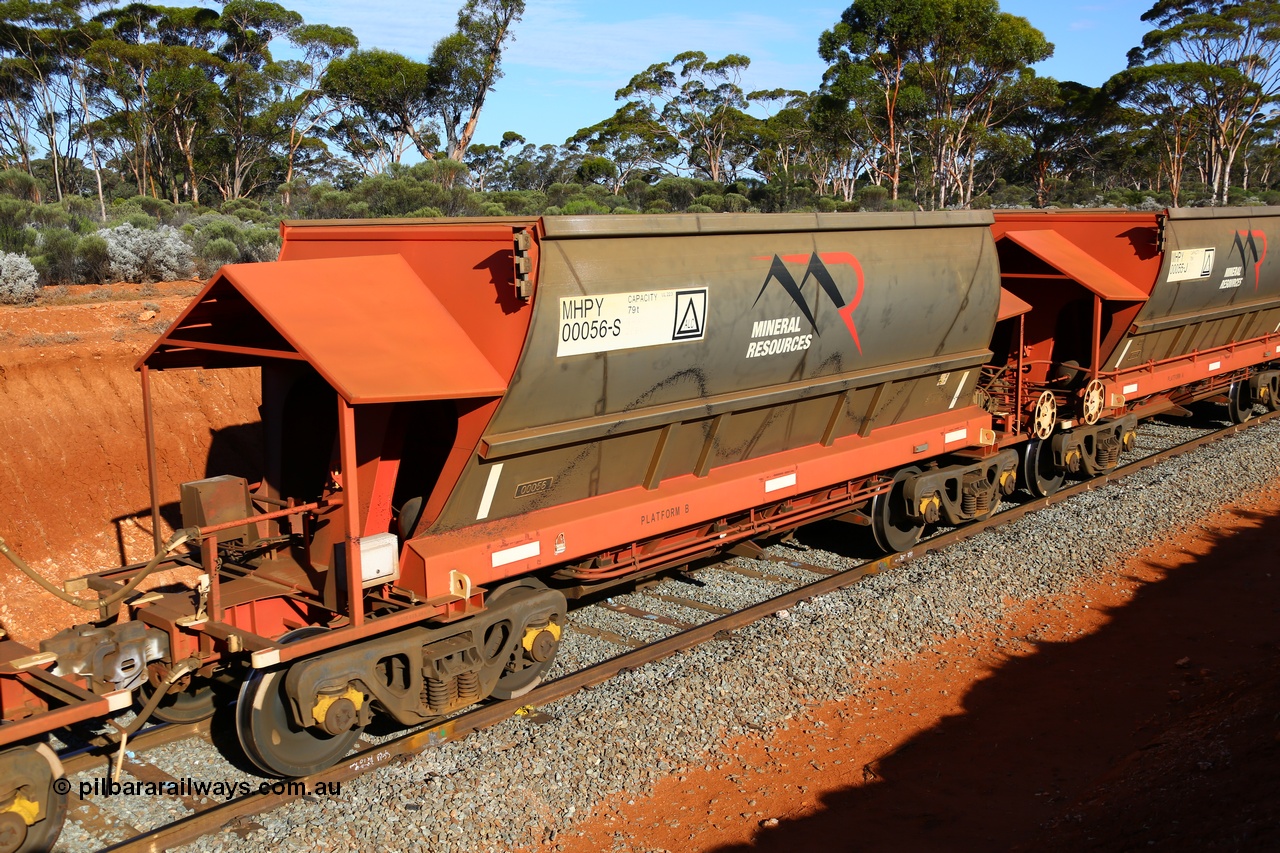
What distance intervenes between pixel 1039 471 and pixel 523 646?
7.84 meters

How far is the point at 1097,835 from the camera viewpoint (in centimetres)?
509

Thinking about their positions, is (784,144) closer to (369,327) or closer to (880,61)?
(880,61)

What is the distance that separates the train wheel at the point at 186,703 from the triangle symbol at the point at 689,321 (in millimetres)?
3965

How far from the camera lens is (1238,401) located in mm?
16344

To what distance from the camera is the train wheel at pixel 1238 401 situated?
16.3 metres

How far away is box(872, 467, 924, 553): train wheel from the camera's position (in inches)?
403

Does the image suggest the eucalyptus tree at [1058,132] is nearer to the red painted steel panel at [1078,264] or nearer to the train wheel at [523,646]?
the red painted steel panel at [1078,264]

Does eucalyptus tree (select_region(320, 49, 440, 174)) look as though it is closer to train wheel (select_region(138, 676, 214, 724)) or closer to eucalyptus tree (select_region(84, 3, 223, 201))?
eucalyptus tree (select_region(84, 3, 223, 201))

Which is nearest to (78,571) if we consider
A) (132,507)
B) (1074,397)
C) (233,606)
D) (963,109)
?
(132,507)

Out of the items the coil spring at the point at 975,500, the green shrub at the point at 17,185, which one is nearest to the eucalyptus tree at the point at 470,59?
the green shrub at the point at 17,185

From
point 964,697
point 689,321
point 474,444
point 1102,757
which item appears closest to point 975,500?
point 964,697

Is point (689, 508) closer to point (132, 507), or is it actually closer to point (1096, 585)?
point (1096, 585)

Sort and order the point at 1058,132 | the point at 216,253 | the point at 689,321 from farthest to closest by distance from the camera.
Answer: the point at 1058,132 < the point at 216,253 < the point at 689,321

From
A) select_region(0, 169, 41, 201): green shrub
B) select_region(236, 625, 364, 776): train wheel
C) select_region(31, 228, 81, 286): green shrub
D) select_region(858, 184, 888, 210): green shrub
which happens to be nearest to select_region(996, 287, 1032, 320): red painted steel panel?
select_region(236, 625, 364, 776): train wheel
